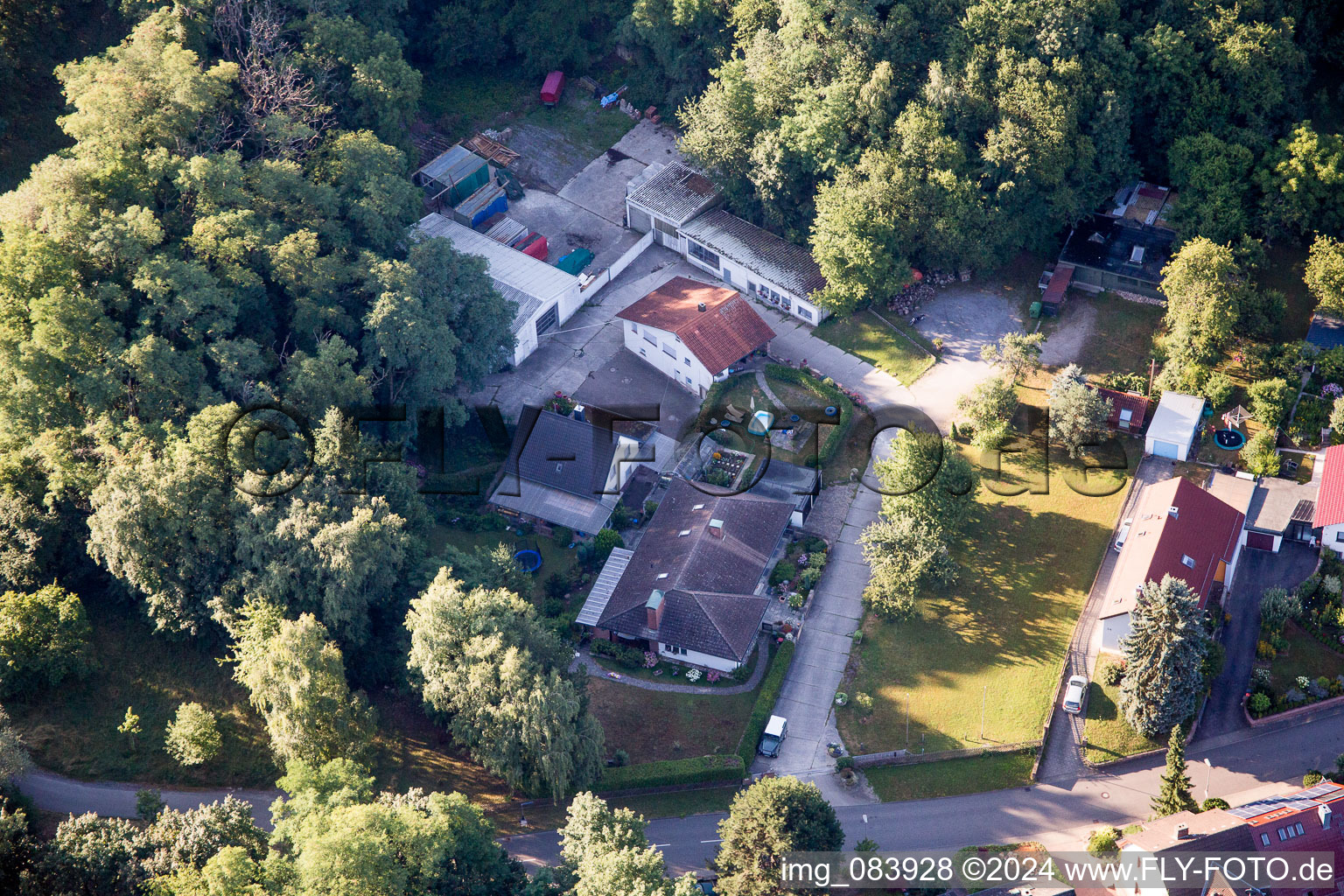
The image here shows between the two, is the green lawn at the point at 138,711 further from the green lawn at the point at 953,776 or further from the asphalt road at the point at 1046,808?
the green lawn at the point at 953,776

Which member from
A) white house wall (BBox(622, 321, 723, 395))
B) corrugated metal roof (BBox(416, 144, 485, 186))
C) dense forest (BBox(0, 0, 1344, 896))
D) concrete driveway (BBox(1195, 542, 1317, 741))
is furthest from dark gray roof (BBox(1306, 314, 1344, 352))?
corrugated metal roof (BBox(416, 144, 485, 186))

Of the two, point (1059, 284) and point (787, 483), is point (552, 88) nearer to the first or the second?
point (787, 483)

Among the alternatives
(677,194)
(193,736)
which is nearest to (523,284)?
(677,194)

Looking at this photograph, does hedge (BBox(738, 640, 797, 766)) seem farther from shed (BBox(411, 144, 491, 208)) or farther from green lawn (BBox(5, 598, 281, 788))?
shed (BBox(411, 144, 491, 208))

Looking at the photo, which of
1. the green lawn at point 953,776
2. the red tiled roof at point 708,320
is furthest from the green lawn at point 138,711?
the red tiled roof at point 708,320

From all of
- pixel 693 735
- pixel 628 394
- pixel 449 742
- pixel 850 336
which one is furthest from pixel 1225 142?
pixel 449 742

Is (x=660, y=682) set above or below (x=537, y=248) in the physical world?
below
